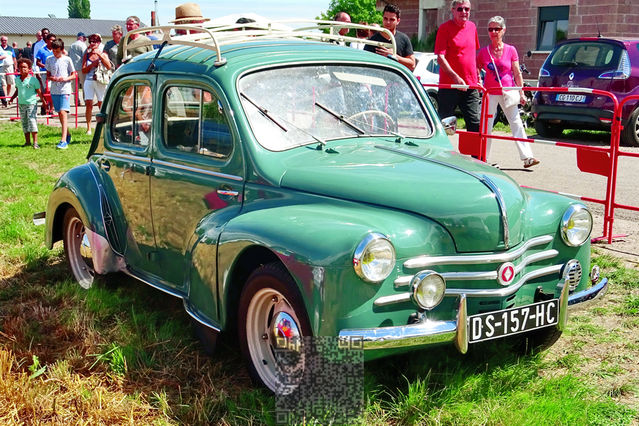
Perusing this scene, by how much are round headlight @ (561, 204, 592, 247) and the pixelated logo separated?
134 centimetres

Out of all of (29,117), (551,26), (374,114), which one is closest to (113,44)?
(29,117)

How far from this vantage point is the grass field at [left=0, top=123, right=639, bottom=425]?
3.46 m

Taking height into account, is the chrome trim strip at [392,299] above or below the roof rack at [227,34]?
below

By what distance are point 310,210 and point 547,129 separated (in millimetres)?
10619

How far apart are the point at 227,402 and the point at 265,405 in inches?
7.6

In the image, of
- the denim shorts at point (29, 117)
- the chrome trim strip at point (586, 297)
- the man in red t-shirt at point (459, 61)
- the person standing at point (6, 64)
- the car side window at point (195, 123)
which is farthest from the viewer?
the person standing at point (6, 64)

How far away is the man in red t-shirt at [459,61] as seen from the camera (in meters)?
8.55

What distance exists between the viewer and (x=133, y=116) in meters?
4.95

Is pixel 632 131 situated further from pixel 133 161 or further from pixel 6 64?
pixel 6 64

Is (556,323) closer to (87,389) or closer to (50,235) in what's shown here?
(87,389)

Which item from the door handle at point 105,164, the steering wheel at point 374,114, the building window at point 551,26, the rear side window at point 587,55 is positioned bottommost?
the door handle at point 105,164

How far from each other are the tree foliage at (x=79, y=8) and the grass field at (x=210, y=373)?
14476 centimetres

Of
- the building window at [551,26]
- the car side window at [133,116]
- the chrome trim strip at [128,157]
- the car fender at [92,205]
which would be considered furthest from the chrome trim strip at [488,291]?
the building window at [551,26]

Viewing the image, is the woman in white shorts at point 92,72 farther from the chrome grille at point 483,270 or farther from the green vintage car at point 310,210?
the chrome grille at point 483,270
